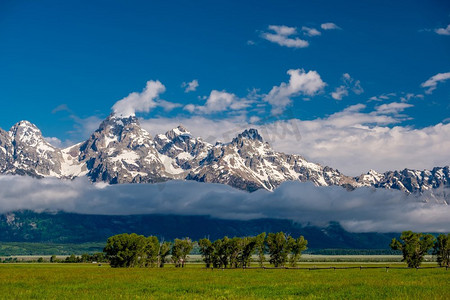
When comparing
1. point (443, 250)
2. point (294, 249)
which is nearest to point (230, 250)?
point (294, 249)

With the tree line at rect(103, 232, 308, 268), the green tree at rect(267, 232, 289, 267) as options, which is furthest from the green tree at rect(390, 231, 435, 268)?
the green tree at rect(267, 232, 289, 267)

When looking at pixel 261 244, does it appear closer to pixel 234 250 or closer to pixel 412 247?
pixel 234 250

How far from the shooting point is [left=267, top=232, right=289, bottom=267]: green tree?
18988 centimetres

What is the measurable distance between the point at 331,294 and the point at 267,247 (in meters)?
146

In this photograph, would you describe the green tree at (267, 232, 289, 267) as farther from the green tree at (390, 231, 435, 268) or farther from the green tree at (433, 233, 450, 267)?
the green tree at (433, 233, 450, 267)

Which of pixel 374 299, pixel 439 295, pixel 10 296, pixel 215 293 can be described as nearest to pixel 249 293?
pixel 215 293

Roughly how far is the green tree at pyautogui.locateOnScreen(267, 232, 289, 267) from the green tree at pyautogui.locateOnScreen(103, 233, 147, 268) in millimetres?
56009

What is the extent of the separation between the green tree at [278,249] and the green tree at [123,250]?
5601 cm

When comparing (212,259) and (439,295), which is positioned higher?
(439,295)

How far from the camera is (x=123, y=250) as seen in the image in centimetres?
19200

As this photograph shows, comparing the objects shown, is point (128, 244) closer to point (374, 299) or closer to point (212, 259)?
point (212, 259)

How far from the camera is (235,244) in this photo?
618ft

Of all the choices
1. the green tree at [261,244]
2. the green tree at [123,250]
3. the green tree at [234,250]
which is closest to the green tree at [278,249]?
the green tree at [261,244]

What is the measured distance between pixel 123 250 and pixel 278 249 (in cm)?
6700
